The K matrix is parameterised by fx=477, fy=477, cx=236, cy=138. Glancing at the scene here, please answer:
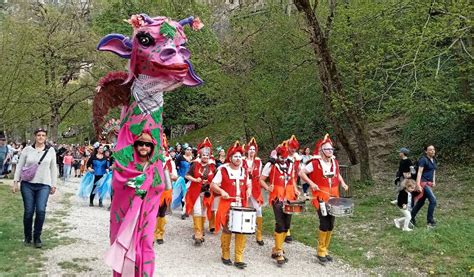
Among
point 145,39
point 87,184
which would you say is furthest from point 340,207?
point 87,184

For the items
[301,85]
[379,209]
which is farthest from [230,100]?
[379,209]

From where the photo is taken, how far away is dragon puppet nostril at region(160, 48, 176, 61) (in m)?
5.39

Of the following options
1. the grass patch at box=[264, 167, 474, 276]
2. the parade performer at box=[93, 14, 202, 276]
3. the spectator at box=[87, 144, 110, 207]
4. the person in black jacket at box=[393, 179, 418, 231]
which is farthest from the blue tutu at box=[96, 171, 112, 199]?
the person in black jacket at box=[393, 179, 418, 231]

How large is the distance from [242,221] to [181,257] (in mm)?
1464

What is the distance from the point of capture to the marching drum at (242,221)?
7.23m

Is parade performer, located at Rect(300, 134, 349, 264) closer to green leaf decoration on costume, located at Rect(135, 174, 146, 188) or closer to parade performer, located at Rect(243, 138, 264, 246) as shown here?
parade performer, located at Rect(243, 138, 264, 246)

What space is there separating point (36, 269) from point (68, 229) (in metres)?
2.94

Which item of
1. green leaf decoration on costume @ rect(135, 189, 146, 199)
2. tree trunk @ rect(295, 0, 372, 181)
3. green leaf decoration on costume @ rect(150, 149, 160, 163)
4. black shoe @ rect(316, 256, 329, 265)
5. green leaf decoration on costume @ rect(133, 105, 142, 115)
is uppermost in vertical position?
tree trunk @ rect(295, 0, 372, 181)

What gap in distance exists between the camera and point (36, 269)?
646 cm

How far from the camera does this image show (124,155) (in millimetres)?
5227

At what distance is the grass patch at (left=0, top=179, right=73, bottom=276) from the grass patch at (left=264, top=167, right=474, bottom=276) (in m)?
4.51

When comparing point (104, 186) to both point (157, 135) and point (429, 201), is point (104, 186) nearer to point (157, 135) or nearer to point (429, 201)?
point (157, 135)

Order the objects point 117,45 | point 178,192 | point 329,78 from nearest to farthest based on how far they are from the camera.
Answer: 1. point 117,45
2. point 178,192
3. point 329,78

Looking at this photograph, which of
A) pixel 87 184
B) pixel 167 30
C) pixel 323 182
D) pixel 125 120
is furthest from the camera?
pixel 87 184
